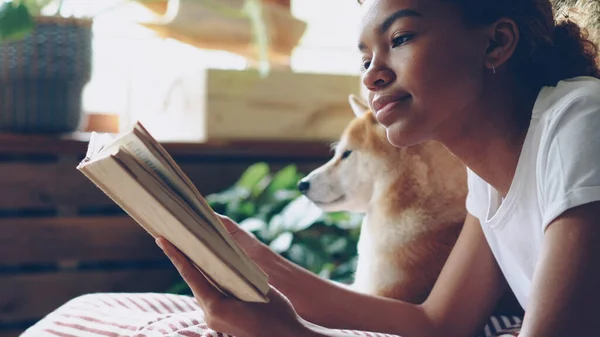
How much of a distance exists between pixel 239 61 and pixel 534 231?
1700mm

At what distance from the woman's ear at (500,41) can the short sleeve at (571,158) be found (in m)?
0.10

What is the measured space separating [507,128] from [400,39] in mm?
157

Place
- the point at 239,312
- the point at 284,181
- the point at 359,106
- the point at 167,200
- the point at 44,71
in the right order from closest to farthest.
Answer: the point at 167,200 → the point at 239,312 → the point at 359,106 → the point at 44,71 → the point at 284,181

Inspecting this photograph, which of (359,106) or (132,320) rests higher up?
(359,106)

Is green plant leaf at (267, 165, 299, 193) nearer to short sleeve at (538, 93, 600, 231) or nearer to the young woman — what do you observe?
the young woman

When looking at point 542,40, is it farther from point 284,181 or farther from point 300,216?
point 284,181

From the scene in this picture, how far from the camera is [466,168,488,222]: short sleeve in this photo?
3.02 ft

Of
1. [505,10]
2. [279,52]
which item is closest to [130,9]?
[279,52]

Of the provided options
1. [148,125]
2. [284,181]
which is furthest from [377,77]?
[148,125]

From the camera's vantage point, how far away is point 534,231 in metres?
0.84

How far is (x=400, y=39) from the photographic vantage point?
792 mm

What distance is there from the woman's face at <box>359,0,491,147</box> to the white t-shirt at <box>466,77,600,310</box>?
0.08 m

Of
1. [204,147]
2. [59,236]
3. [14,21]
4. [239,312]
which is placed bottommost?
[59,236]

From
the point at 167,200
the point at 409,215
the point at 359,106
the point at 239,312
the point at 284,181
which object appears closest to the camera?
the point at 167,200
